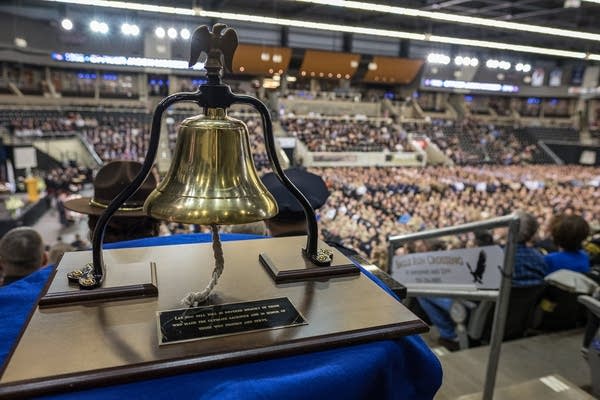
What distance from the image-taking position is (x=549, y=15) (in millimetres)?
19938

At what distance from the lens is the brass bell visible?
3.45ft

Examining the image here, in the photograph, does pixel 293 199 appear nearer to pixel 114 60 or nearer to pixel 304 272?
pixel 304 272

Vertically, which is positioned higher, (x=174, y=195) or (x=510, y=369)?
(x=174, y=195)

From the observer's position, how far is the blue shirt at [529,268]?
3.15m

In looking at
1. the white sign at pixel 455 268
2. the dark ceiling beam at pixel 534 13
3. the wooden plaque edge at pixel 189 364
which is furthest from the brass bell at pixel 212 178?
the dark ceiling beam at pixel 534 13

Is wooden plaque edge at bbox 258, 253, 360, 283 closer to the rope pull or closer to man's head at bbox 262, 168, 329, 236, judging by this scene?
the rope pull

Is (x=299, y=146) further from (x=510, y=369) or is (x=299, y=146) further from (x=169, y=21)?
(x=510, y=369)

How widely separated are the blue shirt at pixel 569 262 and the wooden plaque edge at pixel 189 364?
3289 millimetres

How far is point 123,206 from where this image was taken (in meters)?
1.74

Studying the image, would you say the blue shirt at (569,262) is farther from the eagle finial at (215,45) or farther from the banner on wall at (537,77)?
the banner on wall at (537,77)

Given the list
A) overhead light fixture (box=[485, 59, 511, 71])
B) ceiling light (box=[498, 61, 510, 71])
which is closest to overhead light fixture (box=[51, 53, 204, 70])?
overhead light fixture (box=[485, 59, 511, 71])

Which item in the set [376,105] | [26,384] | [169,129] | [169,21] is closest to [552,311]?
[26,384]

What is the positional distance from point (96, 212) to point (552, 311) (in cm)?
350

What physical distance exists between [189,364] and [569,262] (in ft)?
12.6
